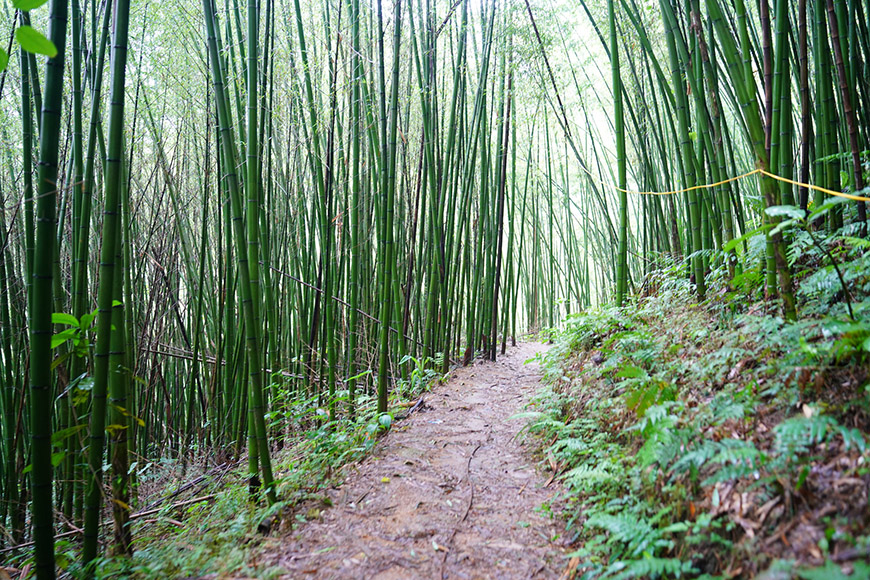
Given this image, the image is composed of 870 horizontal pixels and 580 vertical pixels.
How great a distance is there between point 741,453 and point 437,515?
0.83m

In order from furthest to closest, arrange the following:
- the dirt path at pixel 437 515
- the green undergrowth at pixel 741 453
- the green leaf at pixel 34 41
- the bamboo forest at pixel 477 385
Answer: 1. the dirt path at pixel 437 515
2. the bamboo forest at pixel 477 385
3. the green undergrowth at pixel 741 453
4. the green leaf at pixel 34 41

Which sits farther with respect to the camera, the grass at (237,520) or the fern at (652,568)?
the grass at (237,520)

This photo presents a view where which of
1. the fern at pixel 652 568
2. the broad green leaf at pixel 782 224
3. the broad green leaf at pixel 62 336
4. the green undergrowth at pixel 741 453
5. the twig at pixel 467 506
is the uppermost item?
the broad green leaf at pixel 782 224

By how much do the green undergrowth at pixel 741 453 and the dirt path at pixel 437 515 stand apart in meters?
0.12

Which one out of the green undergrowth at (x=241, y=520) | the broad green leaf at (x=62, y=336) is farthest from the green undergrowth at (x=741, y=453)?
the broad green leaf at (x=62, y=336)

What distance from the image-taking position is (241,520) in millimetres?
1411

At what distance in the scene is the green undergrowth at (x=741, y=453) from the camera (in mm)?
781

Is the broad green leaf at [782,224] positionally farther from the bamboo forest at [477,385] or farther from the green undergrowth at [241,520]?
the green undergrowth at [241,520]

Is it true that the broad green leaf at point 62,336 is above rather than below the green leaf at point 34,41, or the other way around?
below

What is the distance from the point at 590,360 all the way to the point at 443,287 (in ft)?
3.68

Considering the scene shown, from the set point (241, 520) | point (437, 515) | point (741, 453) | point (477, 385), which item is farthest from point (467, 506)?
point (477, 385)

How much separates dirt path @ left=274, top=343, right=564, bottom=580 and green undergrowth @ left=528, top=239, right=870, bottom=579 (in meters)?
0.12

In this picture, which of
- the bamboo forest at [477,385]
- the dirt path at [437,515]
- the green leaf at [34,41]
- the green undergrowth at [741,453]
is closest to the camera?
the green leaf at [34,41]

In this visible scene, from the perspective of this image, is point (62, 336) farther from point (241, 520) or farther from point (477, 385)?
point (477, 385)
